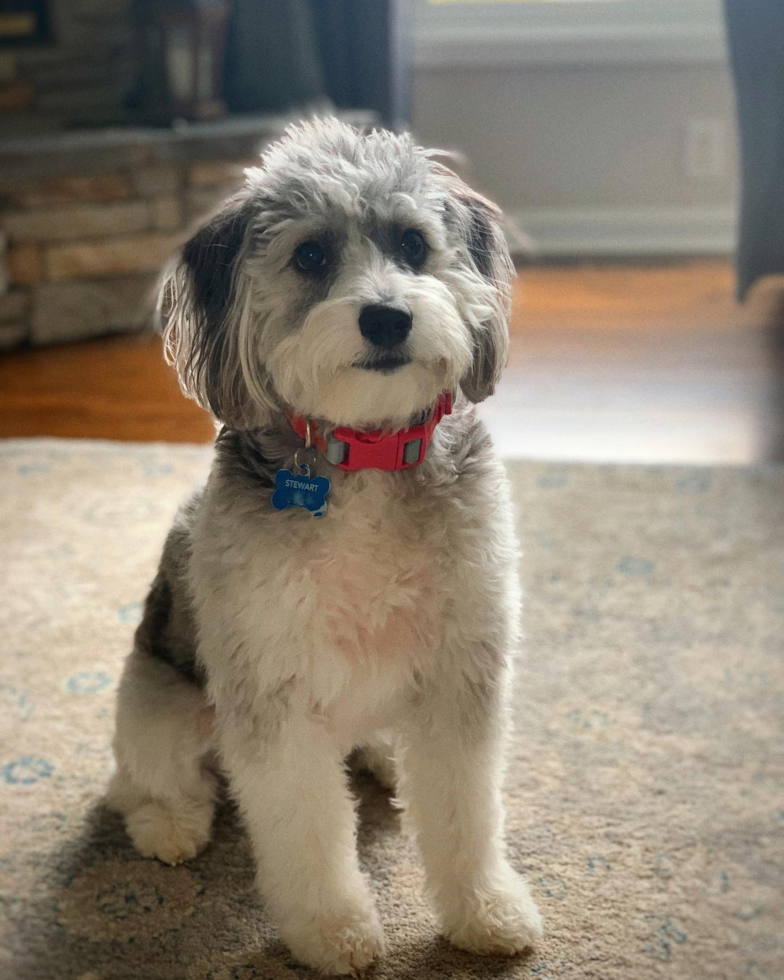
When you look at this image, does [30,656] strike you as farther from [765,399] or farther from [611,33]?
[611,33]

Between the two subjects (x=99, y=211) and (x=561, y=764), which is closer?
(x=561, y=764)

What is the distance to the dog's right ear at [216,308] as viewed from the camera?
1212 mm

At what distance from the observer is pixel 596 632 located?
2.02 metres

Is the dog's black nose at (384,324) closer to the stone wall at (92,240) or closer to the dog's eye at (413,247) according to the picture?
the dog's eye at (413,247)

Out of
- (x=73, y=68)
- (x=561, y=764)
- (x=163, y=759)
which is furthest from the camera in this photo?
(x=73, y=68)

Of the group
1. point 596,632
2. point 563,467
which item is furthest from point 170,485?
point 596,632

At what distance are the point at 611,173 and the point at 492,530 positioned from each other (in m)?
3.63

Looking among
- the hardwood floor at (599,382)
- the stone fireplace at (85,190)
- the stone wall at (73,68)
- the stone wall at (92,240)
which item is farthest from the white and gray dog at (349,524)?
the stone wall at (73,68)

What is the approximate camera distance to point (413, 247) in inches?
48.7

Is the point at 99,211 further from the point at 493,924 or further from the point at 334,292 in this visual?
the point at 493,924

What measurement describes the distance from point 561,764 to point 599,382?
1.89m

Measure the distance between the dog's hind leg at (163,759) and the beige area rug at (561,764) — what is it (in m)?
0.04

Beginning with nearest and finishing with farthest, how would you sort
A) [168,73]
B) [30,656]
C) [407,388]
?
[407,388] → [30,656] → [168,73]

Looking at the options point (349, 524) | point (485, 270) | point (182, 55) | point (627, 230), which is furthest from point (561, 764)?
point (627, 230)
